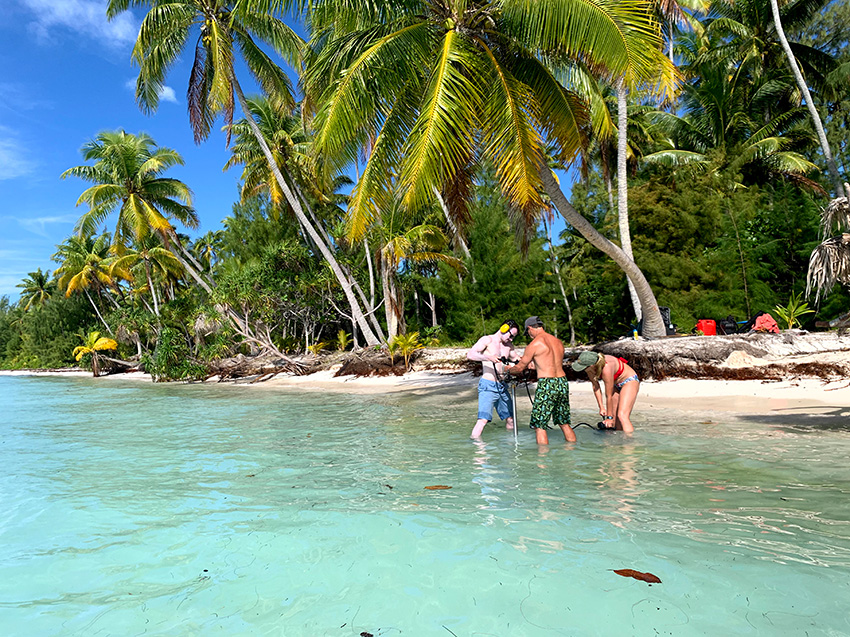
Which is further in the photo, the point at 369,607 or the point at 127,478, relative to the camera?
the point at 127,478

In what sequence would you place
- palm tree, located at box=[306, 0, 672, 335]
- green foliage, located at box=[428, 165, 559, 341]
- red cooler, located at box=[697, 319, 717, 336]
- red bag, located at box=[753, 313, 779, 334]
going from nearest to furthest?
palm tree, located at box=[306, 0, 672, 335] < red bag, located at box=[753, 313, 779, 334] < red cooler, located at box=[697, 319, 717, 336] < green foliage, located at box=[428, 165, 559, 341]

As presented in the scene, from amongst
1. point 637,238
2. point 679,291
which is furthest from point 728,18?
point 679,291

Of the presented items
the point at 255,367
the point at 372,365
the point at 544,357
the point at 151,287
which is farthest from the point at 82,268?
the point at 544,357

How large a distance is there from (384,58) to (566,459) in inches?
299

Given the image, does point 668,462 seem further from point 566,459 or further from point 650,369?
point 650,369

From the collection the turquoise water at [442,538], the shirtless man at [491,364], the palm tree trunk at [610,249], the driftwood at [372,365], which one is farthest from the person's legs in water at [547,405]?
the driftwood at [372,365]

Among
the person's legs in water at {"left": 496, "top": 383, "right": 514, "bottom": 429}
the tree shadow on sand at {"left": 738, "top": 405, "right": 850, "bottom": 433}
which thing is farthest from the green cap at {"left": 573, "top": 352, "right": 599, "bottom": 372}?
the tree shadow on sand at {"left": 738, "top": 405, "right": 850, "bottom": 433}

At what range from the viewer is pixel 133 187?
2553 cm

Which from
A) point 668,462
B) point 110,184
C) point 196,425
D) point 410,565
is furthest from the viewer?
point 110,184

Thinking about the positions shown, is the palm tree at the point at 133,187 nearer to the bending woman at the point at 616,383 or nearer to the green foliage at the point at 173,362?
the green foliage at the point at 173,362

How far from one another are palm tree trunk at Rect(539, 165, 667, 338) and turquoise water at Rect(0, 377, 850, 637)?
4894 millimetres

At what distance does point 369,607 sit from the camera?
2838mm

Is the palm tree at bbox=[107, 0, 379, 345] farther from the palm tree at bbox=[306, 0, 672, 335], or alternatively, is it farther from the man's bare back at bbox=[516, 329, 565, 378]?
the man's bare back at bbox=[516, 329, 565, 378]

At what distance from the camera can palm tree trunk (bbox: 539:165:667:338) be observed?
10234 mm
